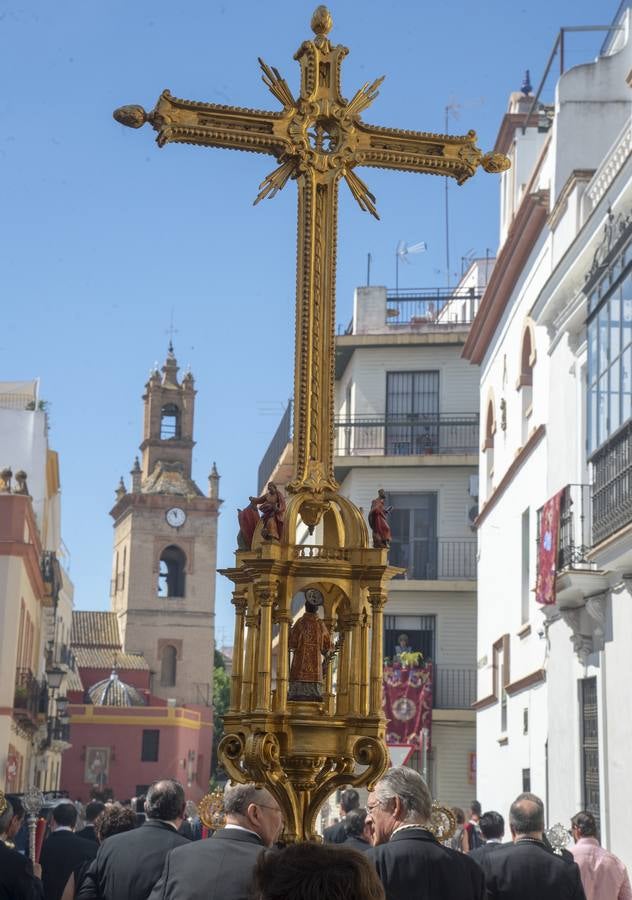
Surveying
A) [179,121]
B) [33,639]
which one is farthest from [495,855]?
[33,639]

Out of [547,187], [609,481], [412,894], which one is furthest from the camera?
[547,187]

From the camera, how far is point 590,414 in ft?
48.0

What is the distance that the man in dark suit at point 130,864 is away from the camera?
610 cm

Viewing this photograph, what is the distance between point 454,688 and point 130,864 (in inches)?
963

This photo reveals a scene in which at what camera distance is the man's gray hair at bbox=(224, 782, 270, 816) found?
5.38 metres

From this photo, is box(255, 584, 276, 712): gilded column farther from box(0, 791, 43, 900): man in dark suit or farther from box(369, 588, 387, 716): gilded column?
box(0, 791, 43, 900): man in dark suit

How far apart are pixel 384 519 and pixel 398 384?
86.9 feet

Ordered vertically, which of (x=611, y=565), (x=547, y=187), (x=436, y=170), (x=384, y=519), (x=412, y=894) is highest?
(x=547, y=187)

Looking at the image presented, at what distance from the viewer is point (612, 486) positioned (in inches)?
539

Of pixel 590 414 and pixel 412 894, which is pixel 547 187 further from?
pixel 412 894

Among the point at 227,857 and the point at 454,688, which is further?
the point at 454,688

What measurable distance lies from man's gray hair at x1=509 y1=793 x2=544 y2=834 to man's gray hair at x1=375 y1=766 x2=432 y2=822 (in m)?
1.38

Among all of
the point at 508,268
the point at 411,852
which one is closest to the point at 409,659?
the point at 508,268

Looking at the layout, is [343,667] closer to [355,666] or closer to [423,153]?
[355,666]
